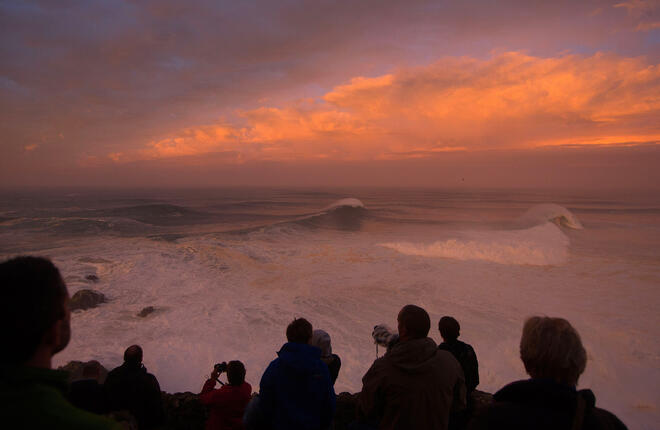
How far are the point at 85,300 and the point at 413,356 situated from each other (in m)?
9.89

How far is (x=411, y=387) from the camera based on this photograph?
212 cm

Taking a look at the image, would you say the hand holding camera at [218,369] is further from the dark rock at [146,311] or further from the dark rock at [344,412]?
the dark rock at [146,311]

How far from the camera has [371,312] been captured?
882cm

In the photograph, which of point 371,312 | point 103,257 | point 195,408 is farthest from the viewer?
point 103,257

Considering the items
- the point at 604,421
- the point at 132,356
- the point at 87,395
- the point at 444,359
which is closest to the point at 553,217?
the point at 444,359

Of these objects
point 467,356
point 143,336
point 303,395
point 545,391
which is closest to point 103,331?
point 143,336

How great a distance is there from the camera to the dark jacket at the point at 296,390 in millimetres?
2352

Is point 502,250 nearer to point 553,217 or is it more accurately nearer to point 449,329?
point 449,329

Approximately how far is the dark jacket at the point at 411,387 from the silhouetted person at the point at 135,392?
1934 millimetres

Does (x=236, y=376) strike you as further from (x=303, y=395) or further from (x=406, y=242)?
(x=406, y=242)

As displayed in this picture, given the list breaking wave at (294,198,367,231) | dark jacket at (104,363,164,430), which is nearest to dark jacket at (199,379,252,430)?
dark jacket at (104,363,164,430)

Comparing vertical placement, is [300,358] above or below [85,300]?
above

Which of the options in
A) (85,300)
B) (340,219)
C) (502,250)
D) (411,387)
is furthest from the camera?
(340,219)

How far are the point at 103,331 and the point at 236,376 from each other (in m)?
6.24
